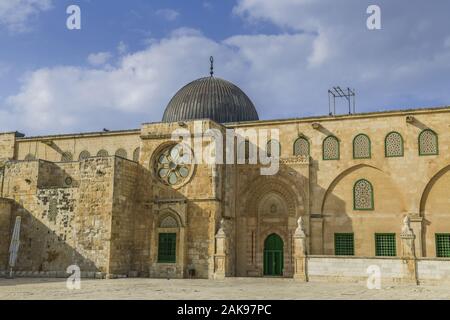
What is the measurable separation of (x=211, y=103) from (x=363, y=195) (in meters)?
9.78

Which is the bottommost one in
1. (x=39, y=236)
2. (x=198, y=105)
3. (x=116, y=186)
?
(x=39, y=236)

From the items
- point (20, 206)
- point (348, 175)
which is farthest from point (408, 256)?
point (20, 206)

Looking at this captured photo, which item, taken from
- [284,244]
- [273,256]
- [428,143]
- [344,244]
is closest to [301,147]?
[284,244]

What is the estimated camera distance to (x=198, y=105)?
95.4 ft

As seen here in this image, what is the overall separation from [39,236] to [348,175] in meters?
14.6

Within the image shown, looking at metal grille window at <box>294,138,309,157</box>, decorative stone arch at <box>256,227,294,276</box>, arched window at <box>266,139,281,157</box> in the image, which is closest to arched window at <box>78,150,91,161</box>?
arched window at <box>266,139,281,157</box>

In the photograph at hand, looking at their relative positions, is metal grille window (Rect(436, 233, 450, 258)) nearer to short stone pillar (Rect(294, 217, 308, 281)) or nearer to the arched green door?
short stone pillar (Rect(294, 217, 308, 281))

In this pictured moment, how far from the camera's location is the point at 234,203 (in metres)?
25.6

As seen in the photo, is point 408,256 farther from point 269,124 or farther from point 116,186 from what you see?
point 116,186

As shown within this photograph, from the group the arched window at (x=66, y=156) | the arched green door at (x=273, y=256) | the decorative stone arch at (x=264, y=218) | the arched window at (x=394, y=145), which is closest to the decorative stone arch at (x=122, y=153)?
the arched window at (x=66, y=156)

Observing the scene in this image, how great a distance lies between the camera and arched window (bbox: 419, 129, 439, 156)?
2309 centimetres

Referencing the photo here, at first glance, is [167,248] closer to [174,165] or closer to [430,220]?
[174,165]

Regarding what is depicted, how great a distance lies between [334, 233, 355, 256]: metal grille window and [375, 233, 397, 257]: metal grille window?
1.09 metres
